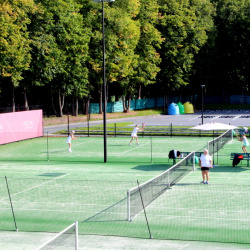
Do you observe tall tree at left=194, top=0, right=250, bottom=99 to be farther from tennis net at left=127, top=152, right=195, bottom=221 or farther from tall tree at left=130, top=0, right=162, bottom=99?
tennis net at left=127, top=152, right=195, bottom=221

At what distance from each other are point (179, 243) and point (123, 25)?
180ft

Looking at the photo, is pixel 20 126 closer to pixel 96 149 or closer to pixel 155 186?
pixel 96 149

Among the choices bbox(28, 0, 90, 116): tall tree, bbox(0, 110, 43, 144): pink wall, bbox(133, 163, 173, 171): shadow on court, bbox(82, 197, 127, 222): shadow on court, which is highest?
bbox(28, 0, 90, 116): tall tree

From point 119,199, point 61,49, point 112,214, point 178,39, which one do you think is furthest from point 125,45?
point 112,214

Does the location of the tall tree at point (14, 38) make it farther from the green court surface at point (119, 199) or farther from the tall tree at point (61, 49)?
the green court surface at point (119, 199)

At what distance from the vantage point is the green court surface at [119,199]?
1614cm

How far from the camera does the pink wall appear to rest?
1647 inches

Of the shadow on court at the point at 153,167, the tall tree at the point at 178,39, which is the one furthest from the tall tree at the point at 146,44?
the shadow on court at the point at 153,167

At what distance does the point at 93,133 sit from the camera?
1914 inches

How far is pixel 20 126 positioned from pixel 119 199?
2608 cm

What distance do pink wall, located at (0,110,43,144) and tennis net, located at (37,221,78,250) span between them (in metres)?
31.0

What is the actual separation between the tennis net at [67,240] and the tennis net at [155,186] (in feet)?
15.7

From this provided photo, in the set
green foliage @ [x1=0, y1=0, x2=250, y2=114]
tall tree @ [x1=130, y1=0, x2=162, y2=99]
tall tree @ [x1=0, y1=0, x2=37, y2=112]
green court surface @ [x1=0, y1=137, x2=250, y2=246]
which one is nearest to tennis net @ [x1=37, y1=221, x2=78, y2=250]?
green court surface @ [x1=0, y1=137, x2=250, y2=246]

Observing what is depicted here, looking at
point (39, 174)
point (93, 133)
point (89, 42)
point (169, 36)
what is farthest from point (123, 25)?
point (39, 174)
